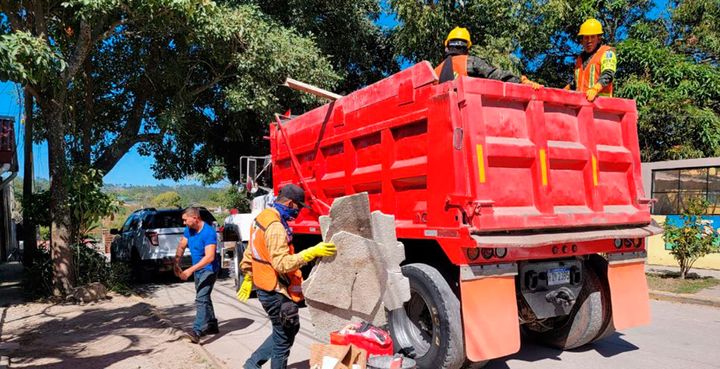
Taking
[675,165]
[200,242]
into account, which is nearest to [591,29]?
[200,242]

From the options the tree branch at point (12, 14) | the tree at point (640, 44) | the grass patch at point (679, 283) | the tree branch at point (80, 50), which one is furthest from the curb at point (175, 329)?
the tree at point (640, 44)

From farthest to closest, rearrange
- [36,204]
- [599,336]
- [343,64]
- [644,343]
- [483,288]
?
1. [343,64]
2. [36,204]
3. [644,343]
4. [599,336]
5. [483,288]

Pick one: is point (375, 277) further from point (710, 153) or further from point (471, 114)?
point (710, 153)

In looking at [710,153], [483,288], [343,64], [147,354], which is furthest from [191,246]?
[710,153]

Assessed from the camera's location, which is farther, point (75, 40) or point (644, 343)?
point (75, 40)

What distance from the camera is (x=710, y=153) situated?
13562 mm

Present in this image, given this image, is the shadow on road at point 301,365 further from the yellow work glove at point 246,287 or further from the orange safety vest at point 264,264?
the orange safety vest at point 264,264

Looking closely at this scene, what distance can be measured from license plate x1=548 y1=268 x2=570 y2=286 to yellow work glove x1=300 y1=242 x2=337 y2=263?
214cm

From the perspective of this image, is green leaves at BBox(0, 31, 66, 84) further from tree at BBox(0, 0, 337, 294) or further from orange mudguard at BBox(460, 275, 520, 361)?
orange mudguard at BBox(460, 275, 520, 361)

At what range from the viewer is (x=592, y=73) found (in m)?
5.70

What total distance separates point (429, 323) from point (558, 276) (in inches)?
49.4

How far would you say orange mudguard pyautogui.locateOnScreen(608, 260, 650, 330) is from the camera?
202 inches

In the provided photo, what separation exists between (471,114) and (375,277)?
1.55 m

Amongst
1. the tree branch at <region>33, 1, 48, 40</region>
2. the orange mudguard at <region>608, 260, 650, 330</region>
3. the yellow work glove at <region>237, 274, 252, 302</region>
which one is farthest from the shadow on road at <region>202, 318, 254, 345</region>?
the tree branch at <region>33, 1, 48, 40</region>
